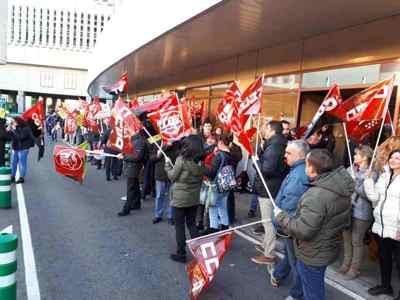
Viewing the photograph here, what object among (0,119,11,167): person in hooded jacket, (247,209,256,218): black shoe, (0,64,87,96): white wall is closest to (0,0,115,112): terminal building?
(0,64,87,96): white wall

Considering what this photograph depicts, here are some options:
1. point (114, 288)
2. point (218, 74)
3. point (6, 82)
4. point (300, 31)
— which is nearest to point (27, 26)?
point (6, 82)

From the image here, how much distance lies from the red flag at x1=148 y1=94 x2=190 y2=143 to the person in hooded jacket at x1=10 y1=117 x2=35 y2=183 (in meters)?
4.70

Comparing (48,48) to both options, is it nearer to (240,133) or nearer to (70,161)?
(70,161)

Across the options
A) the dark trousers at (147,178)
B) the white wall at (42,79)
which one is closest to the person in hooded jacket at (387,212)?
the dark trousers at (147,178)

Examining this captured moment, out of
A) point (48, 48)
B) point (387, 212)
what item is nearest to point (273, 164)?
point (387, 212)

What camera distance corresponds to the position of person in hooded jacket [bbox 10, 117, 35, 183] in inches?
379

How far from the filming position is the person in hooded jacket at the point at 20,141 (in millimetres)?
9617

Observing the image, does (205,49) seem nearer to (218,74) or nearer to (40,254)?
(218,74)

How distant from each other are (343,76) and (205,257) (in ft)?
19.8

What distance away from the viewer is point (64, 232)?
19.6 ft

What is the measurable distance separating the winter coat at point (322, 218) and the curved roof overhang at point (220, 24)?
4365 millimetres

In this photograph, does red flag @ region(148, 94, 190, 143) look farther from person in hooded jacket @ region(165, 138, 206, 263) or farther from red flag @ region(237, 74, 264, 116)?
person in hooded jacket @ region(165, 138, 206, 263)

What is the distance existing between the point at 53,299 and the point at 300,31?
7400mm

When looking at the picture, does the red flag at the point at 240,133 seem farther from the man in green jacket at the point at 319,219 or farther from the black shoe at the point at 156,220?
the black shoe at the point at 156,220
